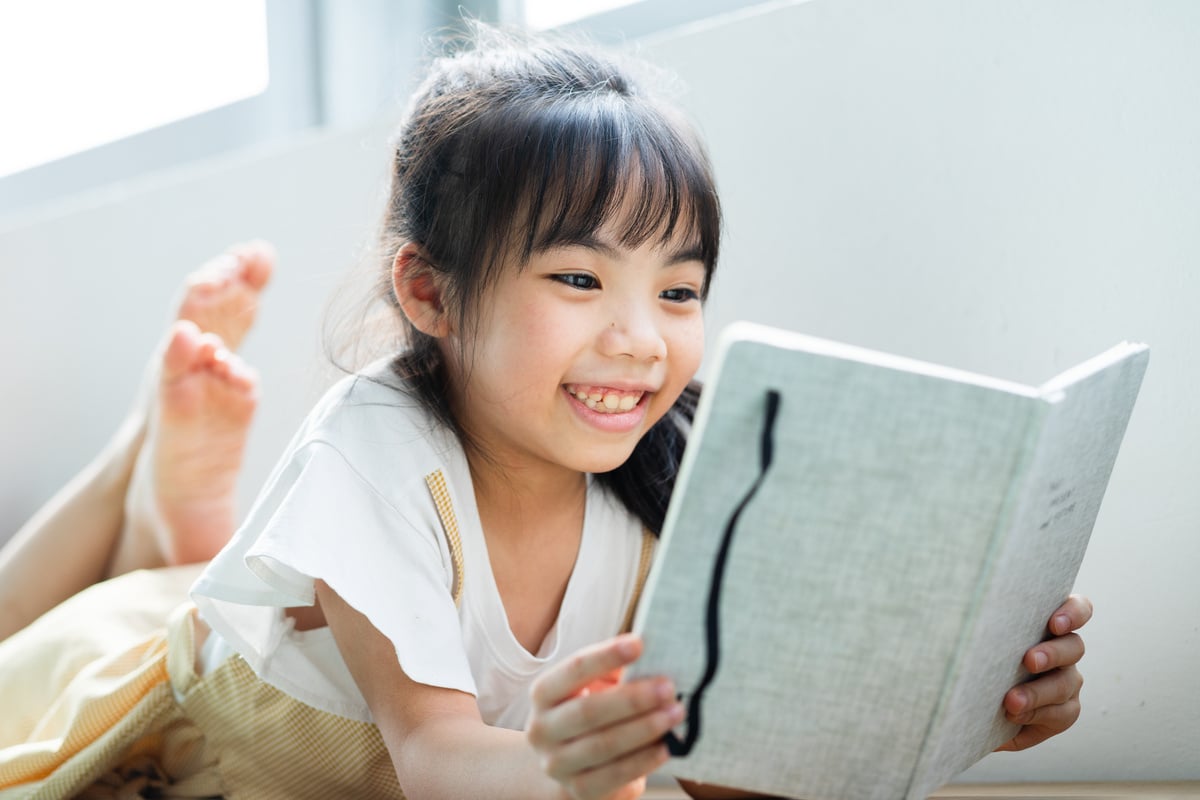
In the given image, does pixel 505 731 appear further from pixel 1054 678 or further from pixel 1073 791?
pixel 1073 791

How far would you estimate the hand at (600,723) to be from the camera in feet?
1.63

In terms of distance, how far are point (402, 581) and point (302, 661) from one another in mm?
142

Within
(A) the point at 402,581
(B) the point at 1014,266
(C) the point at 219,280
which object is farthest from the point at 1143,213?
(C) the point at 219,280

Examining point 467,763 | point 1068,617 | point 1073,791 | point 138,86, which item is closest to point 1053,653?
point 1068,617

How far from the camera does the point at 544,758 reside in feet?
1.74

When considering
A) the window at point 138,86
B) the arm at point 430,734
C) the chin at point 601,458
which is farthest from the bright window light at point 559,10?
the arm at point 430,734

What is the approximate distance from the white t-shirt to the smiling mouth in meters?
0.12

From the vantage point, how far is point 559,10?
53.8 inches

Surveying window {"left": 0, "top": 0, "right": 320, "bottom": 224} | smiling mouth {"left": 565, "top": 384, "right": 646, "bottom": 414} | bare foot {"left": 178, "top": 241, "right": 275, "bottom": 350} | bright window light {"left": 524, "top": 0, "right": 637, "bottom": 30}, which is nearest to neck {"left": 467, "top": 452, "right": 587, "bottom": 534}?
smiling mouth {"left": 565, "top": 384, "right": 646, "bottom": 414}

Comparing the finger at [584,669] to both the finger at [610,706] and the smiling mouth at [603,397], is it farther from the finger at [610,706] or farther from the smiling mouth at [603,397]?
the smiling mouth at [603,397]

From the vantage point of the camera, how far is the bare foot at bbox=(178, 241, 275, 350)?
118 cm

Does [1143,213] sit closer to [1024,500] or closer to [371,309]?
[1024,500]

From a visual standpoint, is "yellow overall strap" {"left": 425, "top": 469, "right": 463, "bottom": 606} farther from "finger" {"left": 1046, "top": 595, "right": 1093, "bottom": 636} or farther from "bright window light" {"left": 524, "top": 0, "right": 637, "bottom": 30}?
"bright window light" {"left": 524, "top": 0, "right": 637, "bottom": 30}

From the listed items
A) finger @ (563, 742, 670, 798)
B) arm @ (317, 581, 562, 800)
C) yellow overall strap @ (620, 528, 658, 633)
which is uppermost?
finger @ (563, 742, 670, 798)
